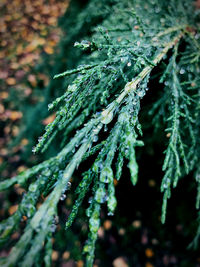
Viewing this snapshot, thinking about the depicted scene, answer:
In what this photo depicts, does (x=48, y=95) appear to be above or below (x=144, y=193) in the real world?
above

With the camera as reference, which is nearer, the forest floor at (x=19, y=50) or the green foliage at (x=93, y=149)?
the green foliage at (x=93, y=149)

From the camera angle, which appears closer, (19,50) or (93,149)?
(93,149)

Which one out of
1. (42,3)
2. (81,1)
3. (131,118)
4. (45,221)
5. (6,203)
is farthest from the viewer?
(42,3)

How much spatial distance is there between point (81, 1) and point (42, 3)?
469cm

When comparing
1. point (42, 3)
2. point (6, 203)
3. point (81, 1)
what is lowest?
point (6, 203)

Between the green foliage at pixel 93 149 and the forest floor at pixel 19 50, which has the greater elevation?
the forest floor at pixel 19 50

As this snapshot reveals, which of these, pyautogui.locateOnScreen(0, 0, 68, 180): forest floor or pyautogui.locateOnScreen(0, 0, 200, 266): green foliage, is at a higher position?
pyautogui.locateOnScreen(0, 0, 68, 180): forest floor

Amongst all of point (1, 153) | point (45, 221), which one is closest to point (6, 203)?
point (1, 153)

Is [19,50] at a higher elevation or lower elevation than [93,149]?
higher

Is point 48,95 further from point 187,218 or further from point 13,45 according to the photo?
point 13,45

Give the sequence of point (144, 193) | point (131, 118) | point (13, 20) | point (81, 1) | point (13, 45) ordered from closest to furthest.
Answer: point (131, 118), point (81, 1), point (144, 193), point (13, 45), point (13, 20)

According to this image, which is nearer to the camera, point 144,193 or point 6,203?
point 144,193

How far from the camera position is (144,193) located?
346 cm

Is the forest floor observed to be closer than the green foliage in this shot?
No
